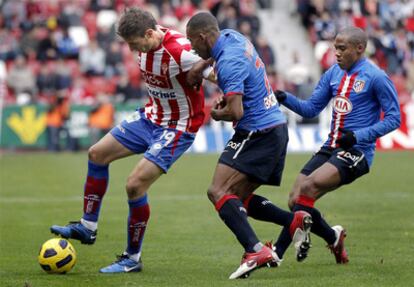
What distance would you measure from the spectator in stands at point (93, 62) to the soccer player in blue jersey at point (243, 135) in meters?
20.2

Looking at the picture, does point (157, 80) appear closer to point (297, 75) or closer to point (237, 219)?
point (237, 219)

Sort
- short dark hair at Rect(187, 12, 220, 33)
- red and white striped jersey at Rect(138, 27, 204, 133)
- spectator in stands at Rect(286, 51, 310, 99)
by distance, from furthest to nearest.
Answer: spectator in stands at Rect(286, 51, 310, 99)
red and white striped jersey at Rect(138, 27, 204, 133)
short dark hair at Rect(187, 12, 220, 33)

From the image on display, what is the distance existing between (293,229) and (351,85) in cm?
163

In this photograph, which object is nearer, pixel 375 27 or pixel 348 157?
pixel 348 157

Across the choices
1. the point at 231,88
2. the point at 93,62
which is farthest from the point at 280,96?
the point at 93,62

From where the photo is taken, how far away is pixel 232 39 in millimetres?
9102

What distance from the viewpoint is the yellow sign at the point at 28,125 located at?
2683cm

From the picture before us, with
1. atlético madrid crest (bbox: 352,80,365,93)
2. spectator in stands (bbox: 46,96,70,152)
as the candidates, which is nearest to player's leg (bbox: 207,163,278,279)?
atlético madrid crest (bbox: 352,80,365,93)

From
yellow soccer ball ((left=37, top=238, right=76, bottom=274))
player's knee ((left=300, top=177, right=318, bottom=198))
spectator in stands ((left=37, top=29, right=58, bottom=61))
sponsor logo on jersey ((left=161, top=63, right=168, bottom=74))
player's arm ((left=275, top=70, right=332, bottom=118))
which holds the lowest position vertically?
spectator in stands ((left=37, top=29, right=58, bottom=61))

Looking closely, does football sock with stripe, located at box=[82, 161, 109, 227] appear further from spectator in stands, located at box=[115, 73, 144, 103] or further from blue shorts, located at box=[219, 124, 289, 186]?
spectator in stands, located at box=[115, 73, 144, 103]

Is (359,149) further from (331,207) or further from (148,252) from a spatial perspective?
(331,207)

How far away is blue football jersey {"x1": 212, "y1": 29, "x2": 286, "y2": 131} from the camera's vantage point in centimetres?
889

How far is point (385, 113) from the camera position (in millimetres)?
9750

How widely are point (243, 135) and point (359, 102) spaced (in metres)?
1.46
